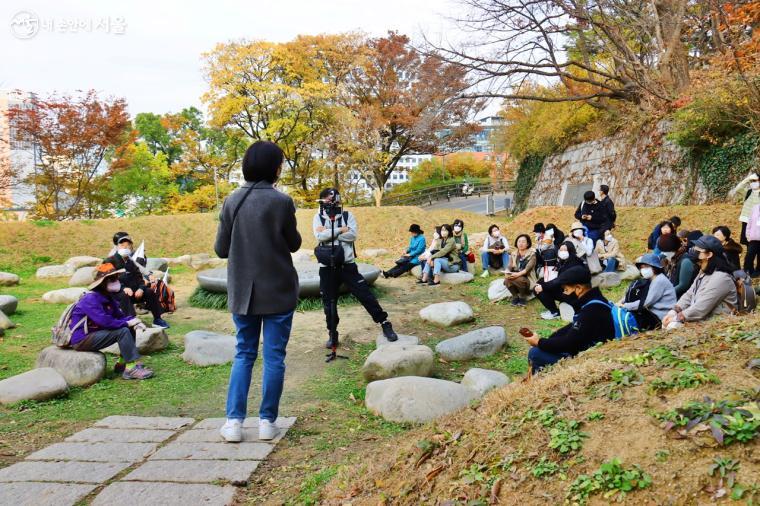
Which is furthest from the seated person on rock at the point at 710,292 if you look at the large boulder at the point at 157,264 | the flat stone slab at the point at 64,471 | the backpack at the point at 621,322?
the large boulder at the point at 157,264

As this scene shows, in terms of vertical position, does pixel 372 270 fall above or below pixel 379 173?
below

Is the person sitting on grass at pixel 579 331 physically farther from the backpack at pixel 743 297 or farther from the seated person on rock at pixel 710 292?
the backpack at pixel 743 297

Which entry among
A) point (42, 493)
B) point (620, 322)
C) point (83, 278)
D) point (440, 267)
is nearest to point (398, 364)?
point (620, 322)

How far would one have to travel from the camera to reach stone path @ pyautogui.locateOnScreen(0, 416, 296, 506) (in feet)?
8.82

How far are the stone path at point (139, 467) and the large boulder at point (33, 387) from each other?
116cm

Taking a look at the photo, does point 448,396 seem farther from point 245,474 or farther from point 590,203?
point 590,203

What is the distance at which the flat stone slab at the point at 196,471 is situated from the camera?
2.87 m

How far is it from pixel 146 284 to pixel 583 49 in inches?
581

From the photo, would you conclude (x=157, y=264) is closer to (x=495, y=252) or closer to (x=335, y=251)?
(x=495, y=252)

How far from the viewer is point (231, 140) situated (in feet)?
88.2

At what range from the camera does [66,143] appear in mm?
19344

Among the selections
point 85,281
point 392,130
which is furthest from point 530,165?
point 85,281

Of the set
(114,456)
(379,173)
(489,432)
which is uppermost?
(379,173)

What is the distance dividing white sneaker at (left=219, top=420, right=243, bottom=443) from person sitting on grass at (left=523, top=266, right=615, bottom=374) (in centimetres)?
216
